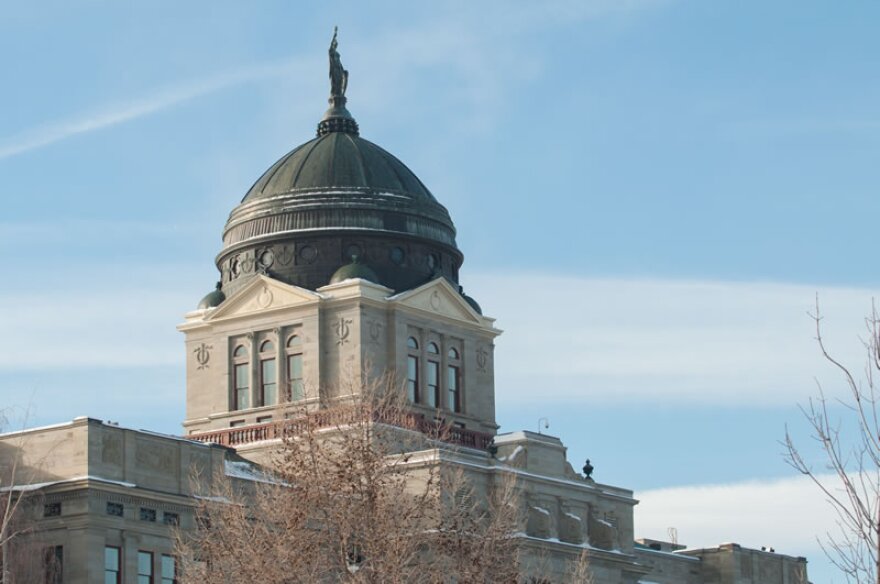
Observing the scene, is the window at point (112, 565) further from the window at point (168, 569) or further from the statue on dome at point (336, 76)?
the statue on dome at point (336, 76)

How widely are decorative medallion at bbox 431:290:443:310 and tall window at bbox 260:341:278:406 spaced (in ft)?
26.2

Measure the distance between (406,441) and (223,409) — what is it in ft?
136

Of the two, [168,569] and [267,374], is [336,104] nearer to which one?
[267,374]

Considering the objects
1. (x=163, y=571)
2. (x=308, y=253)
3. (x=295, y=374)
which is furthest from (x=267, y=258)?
(x=163, y=571)

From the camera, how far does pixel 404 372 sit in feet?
357

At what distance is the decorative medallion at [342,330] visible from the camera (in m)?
108

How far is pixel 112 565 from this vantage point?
83125mm

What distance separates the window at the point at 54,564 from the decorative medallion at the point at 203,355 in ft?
99.8

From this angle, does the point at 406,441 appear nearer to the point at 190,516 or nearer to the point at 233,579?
the point at 233,579

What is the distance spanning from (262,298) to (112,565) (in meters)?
29.0

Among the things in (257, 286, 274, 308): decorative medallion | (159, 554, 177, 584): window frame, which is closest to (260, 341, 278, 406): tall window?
(257, 286, 274, 308): decorative medallion

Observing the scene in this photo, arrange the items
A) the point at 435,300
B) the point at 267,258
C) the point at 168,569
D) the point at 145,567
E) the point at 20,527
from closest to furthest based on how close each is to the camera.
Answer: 1. the point at 20,527
2. the point at 145,567
3. the point at 168,569
4. the point at 267,258
5. the point at 435,300

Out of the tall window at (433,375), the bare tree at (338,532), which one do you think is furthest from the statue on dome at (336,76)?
the bare tree at (338,532)

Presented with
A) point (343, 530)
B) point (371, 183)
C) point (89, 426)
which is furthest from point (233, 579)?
point (371, 183)
